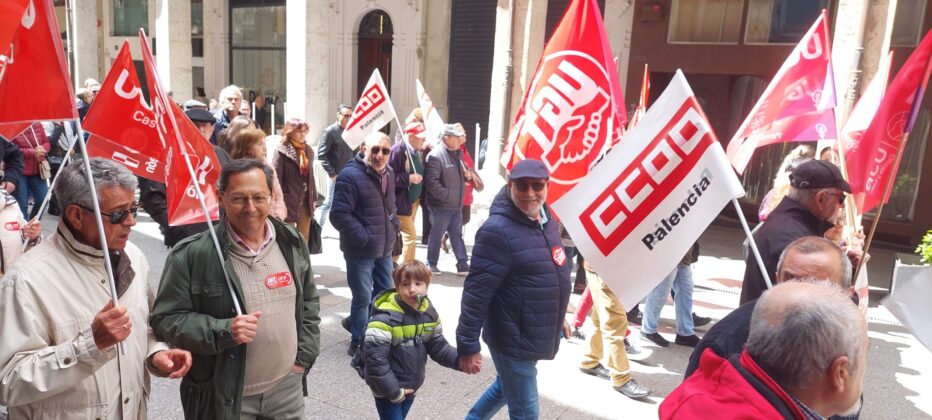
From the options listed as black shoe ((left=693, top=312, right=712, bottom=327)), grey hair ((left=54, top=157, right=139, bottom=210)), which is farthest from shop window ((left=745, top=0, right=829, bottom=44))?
grey hair ((left=54, top=157, right=139, bottom=210))

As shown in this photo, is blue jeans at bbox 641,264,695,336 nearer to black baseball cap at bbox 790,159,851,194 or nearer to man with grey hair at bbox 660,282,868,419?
black baseball cap at bbox 790,159,851,194

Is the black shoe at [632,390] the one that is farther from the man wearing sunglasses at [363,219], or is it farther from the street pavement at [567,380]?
the man wearing sunglasses at [363,219]

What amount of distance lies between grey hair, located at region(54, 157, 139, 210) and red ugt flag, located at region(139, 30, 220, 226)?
0.44 meters

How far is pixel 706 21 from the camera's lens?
36.6 ft

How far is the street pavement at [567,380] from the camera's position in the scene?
439 centimetres

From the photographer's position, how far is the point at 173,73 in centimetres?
1539

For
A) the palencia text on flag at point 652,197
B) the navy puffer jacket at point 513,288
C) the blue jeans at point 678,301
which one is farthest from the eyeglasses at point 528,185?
the blue jeans at point 678,301

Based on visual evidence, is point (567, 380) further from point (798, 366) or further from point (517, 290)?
point (798, 366)

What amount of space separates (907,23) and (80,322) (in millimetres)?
10739

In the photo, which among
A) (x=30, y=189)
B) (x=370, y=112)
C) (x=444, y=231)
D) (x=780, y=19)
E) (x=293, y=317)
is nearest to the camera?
(x=293, y=317)

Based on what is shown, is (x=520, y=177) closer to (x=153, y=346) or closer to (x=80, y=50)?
(x=153, y=346)

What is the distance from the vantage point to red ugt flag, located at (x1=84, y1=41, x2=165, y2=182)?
11.3ft

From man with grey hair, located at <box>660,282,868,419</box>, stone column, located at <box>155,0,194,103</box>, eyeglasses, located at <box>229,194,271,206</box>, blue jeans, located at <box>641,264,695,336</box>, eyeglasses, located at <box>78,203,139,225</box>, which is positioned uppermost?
stone column, located at <box>155,0,194,103</box>

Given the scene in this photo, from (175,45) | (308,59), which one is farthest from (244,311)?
(175,45)
